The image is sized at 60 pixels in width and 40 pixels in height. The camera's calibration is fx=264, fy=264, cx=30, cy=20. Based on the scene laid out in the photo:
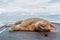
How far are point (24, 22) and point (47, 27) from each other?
0.70m

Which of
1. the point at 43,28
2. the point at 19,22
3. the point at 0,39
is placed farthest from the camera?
the point at 19,22

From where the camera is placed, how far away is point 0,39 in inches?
151

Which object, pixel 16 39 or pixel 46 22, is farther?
pixel 46 22

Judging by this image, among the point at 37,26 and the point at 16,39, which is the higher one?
the point at 16,39

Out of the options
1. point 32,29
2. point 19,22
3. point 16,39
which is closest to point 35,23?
point 32,29

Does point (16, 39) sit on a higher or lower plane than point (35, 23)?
higher

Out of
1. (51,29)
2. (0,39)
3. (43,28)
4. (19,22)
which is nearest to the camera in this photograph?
(0,39)

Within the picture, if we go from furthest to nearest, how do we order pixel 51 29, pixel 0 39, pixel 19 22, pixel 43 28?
pixel 19 22 < pixel 51 29 < pixel 43 28 < pixel 0 39

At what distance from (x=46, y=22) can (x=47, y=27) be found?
0.64 feet

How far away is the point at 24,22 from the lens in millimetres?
6129

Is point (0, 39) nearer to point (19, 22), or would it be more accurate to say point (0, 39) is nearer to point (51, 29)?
point (51, 29)

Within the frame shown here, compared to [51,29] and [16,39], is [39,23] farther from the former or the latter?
[16,39]

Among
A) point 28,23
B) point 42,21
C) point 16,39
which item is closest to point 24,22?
point 28,23

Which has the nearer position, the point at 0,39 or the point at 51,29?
the point at 0,39
